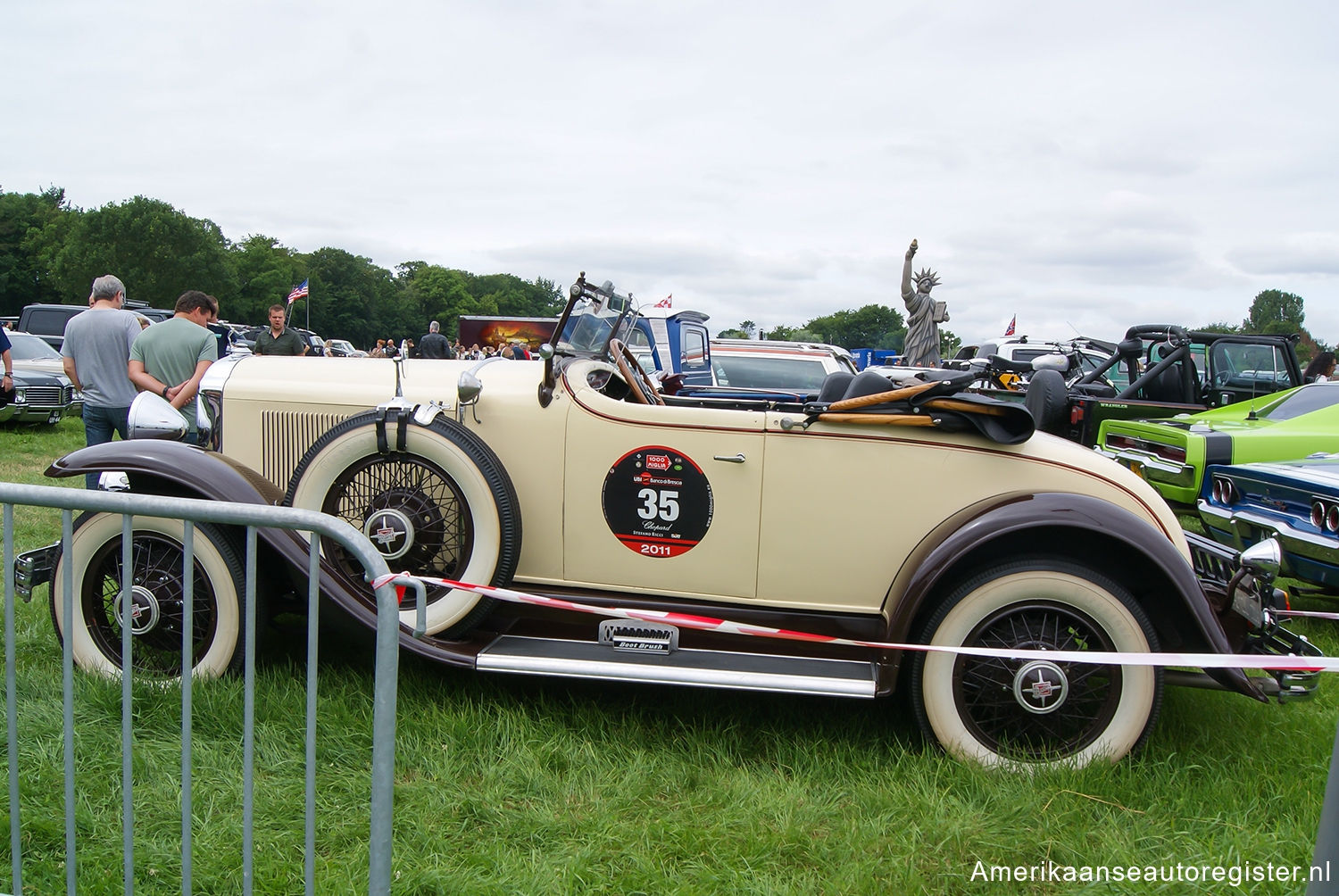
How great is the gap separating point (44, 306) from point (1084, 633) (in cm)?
2085

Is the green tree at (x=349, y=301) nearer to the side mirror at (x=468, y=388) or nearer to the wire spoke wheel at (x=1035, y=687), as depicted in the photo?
the side mirror at (x=468, y=388)

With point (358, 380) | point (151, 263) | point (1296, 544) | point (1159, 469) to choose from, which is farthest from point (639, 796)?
point (151, 263)

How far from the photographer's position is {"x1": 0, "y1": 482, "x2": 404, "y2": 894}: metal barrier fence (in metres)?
1.61

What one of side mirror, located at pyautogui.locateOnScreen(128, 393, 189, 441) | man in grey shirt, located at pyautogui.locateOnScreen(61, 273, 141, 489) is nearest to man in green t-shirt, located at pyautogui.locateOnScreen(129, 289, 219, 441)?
man in grey shirt, located at pyautogui.locateOnScreen(61, 273, 141, 489)

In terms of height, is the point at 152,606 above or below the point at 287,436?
below

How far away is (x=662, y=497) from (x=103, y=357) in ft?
16.1

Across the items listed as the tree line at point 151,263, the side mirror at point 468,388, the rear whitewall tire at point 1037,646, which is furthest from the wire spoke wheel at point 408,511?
the tree line at point 151,263

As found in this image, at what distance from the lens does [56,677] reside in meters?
3.38

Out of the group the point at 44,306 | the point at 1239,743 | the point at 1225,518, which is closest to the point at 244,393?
the point at 1239,743

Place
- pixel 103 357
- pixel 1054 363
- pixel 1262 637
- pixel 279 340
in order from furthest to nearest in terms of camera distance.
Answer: pixel 1054 363, pixel 279 340, pixel 103 357, pixel 1262 637

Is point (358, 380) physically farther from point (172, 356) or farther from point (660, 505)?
point (172, 356)

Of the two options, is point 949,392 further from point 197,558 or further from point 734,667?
point 197,558

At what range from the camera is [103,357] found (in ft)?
19.5

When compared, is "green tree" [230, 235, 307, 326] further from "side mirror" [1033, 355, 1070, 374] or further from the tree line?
"side mirror" [1033, 355, 1070, 374]
